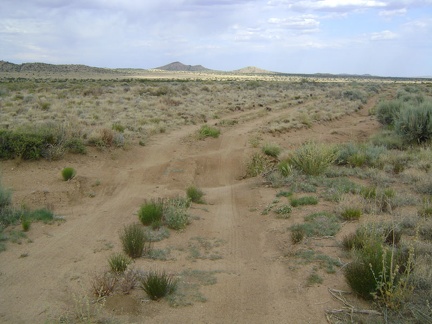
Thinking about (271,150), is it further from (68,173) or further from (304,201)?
(68,173)

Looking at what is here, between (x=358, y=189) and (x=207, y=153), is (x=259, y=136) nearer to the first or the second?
(x=207, y=153)

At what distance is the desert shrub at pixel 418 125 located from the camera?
16531 millimetres

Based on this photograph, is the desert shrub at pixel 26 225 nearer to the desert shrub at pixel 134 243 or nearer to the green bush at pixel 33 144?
the desert shrub at pixel 134 243

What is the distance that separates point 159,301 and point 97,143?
10748 mm

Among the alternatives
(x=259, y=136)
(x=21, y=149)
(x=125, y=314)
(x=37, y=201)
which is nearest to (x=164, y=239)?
(x=125, y=314)

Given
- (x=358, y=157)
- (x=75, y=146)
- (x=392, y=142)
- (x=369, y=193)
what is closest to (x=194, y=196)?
(x=369, y=193)

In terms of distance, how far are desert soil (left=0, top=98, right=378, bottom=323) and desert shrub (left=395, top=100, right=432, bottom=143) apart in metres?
6.67

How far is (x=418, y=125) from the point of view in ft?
54.3

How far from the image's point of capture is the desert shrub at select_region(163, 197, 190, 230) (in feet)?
28.4

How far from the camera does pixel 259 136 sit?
20.0 metres

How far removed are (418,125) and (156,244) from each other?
12.9m

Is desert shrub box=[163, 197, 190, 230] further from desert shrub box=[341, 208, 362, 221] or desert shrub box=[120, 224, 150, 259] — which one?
desert shrub box=[341, 208, 362, 221]

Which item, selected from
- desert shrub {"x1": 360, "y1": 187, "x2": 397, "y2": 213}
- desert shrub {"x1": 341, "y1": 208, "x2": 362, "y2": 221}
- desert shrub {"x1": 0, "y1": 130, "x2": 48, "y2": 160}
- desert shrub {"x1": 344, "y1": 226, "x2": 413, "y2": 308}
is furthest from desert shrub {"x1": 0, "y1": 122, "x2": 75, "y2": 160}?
desert shrub {"x1": 344, "y1": 226, "x2": 413, "y2": 308}

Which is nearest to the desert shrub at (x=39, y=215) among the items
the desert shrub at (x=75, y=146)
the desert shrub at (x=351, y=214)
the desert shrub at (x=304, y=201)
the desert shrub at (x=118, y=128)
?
the desert shrub at (x=75, y=146)
